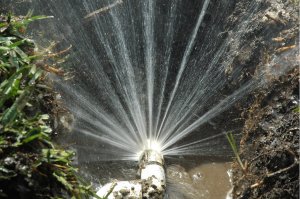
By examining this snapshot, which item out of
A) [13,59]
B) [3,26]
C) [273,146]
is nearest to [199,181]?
[273,146]

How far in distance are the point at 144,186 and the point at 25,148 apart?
5.50 feet

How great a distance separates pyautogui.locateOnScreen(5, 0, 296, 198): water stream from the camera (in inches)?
145

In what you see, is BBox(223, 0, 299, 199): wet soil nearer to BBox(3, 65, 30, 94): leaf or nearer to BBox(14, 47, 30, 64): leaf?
BBox(3, 65, 30, 94): leaf

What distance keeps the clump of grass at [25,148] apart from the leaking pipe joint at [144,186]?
92cm

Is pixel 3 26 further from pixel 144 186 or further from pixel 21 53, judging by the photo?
pixel 144 186

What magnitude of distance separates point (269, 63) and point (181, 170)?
2192 millimetres

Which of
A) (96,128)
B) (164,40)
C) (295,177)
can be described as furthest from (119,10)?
(295,177)

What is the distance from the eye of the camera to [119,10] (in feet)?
14.7

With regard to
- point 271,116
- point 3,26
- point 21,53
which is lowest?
point 271,116

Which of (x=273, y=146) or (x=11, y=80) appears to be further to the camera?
(x=273, y=146)

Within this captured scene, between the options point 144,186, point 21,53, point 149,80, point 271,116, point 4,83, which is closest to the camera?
point 4,83

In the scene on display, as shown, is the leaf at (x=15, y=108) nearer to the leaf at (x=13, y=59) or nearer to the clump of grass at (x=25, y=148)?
the clump of grass at (x=25, y=148)

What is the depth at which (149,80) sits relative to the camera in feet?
16.1

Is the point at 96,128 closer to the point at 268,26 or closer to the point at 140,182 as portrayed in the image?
the point at 140,182
